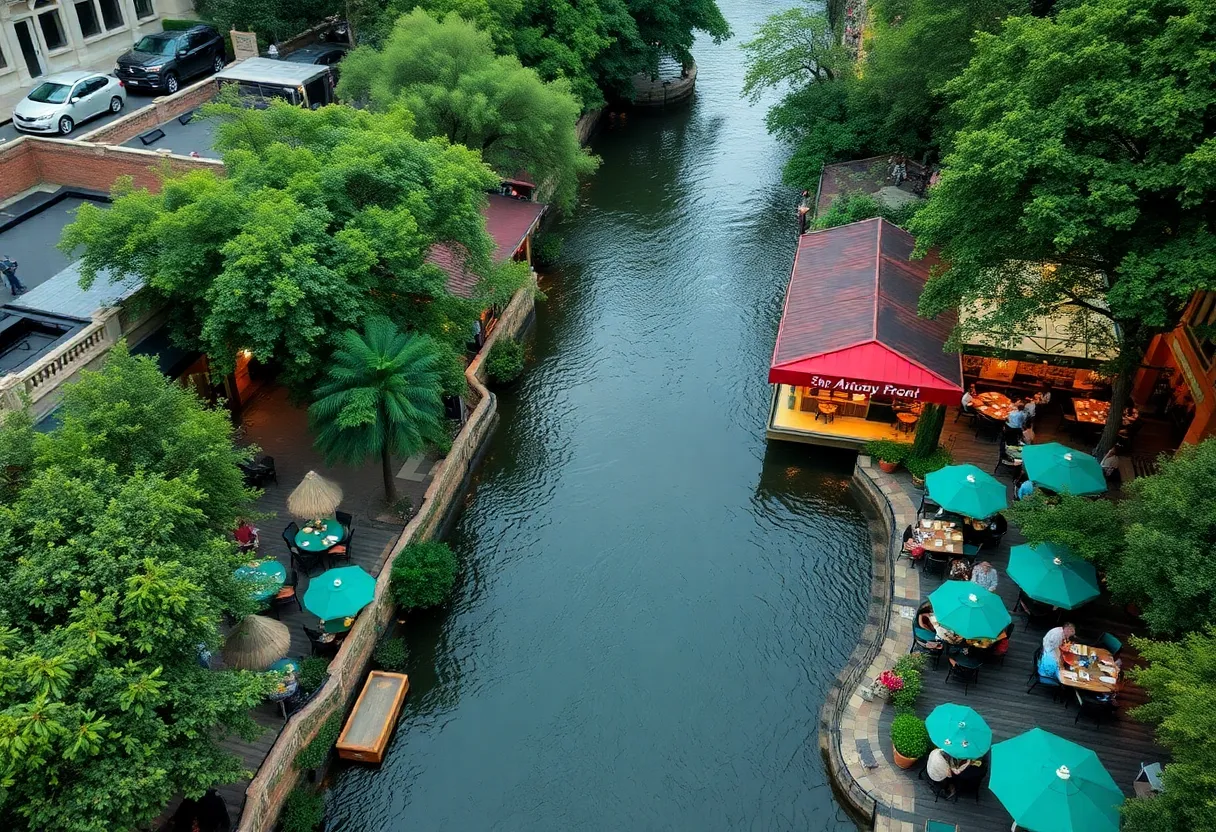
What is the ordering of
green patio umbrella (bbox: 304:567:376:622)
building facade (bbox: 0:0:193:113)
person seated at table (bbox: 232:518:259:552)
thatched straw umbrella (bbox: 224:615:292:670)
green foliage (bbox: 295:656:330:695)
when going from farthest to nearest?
building facade (bbox: 0:0:193:113), person seated at table (bbox: 232:518:259:552), green patio umbrella (bbox: 304:567:376:622), green foliage (bbox: 295:656:330:695), thatched straw umbrella (bbox: 224:615:292:670)

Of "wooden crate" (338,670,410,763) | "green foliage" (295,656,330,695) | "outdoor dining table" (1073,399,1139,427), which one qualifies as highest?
"outdoor dining table" (1073,399,1139,427)

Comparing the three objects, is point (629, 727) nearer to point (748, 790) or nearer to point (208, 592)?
point (748, 790)

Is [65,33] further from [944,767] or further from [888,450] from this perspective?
[944,767]

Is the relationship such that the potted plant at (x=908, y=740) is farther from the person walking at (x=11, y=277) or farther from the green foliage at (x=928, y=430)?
the person walking at (x=11, y=277)

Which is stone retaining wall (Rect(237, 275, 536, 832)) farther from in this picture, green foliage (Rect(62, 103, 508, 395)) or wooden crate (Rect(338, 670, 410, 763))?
green foliage (Rect(62, 103, 508, 395))

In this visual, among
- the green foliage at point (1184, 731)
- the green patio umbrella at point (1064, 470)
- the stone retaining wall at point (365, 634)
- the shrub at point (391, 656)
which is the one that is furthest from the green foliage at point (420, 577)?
the green patio umbrella at point (1064, 470)

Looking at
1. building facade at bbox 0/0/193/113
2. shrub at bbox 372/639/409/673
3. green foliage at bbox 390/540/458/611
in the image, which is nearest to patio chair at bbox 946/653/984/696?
green foliage at bbox 390/540/458/611
